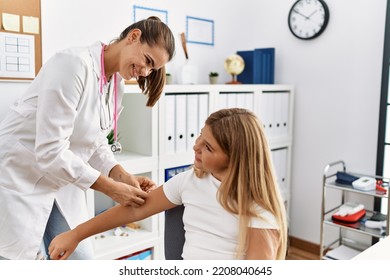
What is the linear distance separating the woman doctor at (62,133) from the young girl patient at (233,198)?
21 centimetres

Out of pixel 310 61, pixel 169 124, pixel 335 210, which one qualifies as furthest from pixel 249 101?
pixel 335 210

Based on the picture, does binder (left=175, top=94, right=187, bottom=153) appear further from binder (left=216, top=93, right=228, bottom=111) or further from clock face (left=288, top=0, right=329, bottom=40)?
clock face (left=288, top=0, right=329, bottom=40)

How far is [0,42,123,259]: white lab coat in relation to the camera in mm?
1255

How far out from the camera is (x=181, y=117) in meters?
2.41

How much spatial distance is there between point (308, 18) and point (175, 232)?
2.15 metres

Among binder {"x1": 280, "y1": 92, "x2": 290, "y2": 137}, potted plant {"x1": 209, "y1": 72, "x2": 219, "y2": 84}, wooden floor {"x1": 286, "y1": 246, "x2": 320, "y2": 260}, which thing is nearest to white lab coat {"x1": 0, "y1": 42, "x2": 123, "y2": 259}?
potted plant {"x1": 209, "y1": 72, "x2": 219, "y2": 84}

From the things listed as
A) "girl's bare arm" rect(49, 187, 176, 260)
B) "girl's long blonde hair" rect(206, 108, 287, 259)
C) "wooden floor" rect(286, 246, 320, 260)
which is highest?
"girl's long blonde hair" rect(206, 108, 287, 259)

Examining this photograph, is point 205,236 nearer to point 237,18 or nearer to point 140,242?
point 140,242

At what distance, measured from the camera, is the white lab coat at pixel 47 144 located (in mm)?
1255

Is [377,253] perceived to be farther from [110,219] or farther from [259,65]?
[259,65]

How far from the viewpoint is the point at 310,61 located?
3.01 metres

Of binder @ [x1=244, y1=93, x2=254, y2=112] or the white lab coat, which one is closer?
the white lab coat

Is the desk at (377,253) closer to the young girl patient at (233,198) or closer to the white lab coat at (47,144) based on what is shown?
the young girl patient at (233,198)

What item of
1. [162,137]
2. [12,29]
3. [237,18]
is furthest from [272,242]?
[237,18]
